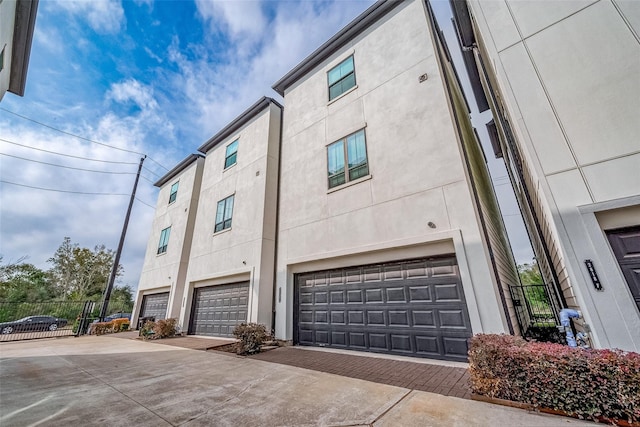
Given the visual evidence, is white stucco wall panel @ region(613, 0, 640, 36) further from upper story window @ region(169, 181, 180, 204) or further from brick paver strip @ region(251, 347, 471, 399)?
upper story window @ region(169, 181, 180, 204)

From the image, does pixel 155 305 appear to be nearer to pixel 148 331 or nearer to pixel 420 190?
pixel 148 331

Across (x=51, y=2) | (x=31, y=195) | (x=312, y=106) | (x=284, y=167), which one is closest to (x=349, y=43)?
(x=312, y=106)

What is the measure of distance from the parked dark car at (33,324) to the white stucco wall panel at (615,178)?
88.0ft

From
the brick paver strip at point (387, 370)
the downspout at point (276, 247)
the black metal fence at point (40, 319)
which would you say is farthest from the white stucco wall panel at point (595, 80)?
the black metal fence at point (40, 319)

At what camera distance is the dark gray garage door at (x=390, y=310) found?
534 cm

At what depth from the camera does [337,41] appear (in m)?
9.66

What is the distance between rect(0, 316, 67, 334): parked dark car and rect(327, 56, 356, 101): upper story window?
23.3 meters

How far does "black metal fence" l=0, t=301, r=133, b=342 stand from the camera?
14.1 metres

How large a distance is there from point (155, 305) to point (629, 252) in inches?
754

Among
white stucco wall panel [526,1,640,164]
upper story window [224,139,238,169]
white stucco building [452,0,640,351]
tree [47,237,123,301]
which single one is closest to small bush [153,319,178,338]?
upper story window [224,139,238,169]

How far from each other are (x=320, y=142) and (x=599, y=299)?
7.90 metres

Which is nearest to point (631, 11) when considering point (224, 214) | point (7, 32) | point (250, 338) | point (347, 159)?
point (347, 159)

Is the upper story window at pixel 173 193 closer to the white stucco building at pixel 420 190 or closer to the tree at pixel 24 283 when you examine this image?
the white stucco building at pixel 420 190

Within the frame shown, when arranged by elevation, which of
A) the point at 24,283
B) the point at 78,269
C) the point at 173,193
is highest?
the point at 173,193
